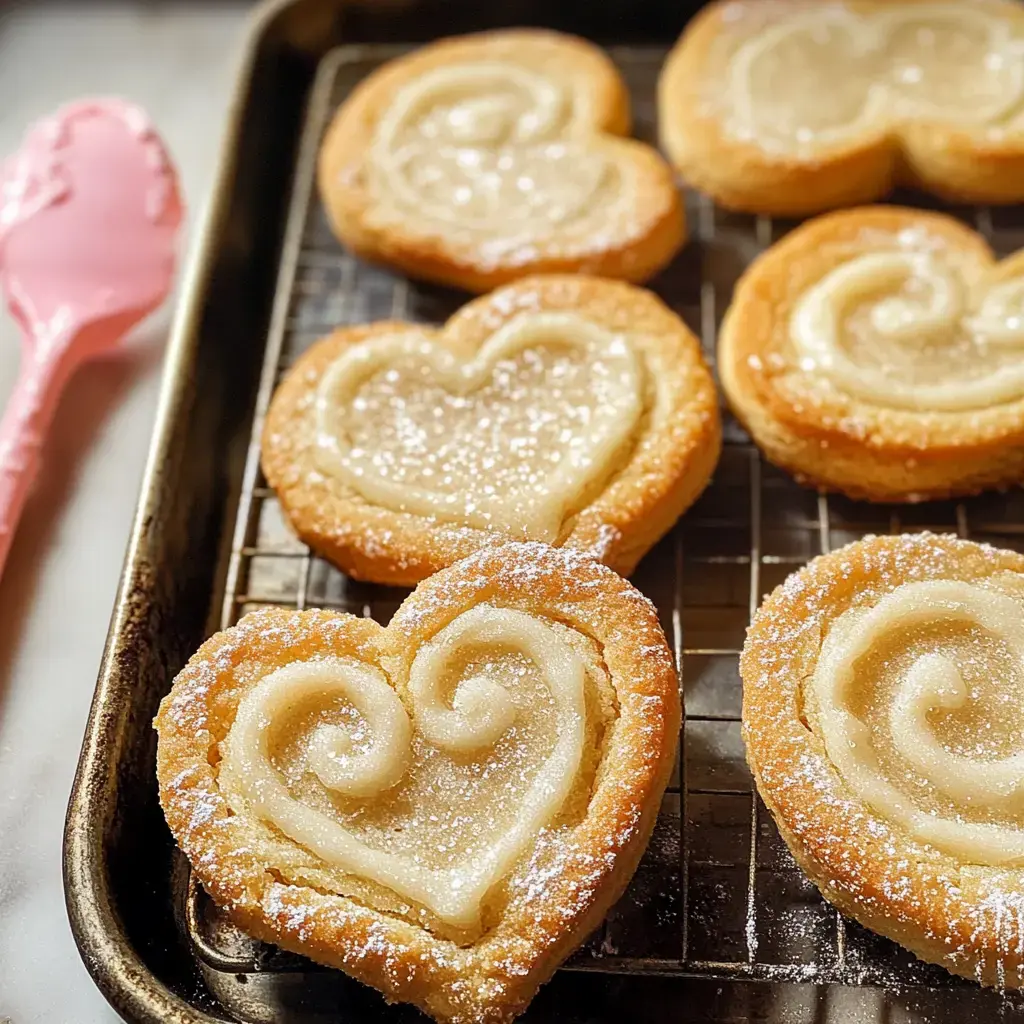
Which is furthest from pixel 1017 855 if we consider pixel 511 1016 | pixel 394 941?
pixel 394 941

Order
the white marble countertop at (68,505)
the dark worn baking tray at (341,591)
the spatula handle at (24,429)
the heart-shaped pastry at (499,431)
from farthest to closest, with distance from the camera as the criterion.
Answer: the spatula handle at (24,429), the heart-shaped pastry at (499,431), the white marble countertop at (68,505), the dark worn baking tray at (341,591)

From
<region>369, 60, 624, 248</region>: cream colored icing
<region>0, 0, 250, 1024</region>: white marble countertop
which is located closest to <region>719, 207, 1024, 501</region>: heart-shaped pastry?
<region>369, 60, 624, 248</region>: cream colored icing

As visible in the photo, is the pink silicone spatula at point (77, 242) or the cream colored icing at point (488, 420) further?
the pink silicone spatula at point (77, 242)

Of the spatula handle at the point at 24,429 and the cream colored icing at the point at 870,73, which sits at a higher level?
the cream colored icing at the point at 870,73

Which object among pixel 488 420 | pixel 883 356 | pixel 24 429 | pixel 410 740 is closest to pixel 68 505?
pixel 24 429

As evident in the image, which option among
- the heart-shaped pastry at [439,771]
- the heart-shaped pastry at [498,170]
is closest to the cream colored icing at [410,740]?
the heart-shaped pastry at [439,771]

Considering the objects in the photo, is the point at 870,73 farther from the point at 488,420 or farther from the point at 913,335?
the point at 488,420

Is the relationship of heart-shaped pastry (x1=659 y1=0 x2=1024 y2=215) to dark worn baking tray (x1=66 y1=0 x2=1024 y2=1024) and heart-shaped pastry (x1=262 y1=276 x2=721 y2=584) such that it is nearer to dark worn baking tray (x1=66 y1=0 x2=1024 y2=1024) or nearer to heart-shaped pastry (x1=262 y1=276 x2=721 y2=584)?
dark worn baking tray (x1=66 y1=0 x2=1024 y2=1024)

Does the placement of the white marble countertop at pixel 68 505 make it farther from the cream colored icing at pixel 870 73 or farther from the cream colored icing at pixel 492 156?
the cream colored icing at pixel 870 73
